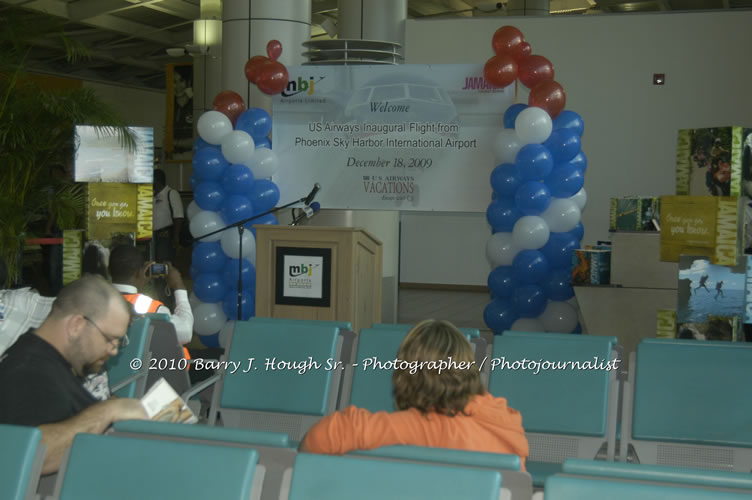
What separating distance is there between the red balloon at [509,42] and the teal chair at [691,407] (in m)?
3.86

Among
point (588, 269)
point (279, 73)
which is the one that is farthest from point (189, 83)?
point (588, 269)

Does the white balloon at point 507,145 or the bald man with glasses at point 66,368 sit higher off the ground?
the white balloon at point 507,145

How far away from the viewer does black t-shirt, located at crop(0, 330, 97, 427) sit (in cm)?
217

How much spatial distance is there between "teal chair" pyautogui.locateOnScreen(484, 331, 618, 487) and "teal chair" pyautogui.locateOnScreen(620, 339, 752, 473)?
12cm

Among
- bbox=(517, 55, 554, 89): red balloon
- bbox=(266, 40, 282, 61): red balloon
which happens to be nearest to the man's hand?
bbox=(266, 40, 282, 61): red balloon

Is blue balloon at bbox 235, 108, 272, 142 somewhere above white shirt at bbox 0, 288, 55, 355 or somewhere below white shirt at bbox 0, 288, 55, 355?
above

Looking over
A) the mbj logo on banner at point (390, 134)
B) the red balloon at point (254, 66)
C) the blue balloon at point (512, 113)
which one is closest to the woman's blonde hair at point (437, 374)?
the blue balloon at point (512, 113)

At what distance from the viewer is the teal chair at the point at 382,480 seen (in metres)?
1.71

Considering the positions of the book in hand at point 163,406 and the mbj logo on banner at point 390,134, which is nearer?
the book in hand at point 163,406

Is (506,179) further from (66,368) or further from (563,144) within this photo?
(66,368)

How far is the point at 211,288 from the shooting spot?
7.16 meters

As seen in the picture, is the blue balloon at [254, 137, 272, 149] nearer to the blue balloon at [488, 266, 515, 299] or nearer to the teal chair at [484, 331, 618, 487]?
the blue balloon at [488, 266, 515, 299]

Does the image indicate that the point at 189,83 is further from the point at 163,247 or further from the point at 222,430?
the point at 222,430

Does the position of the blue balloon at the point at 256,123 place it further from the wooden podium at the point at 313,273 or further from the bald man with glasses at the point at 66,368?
the bald man with glasses at the point at 66,368
